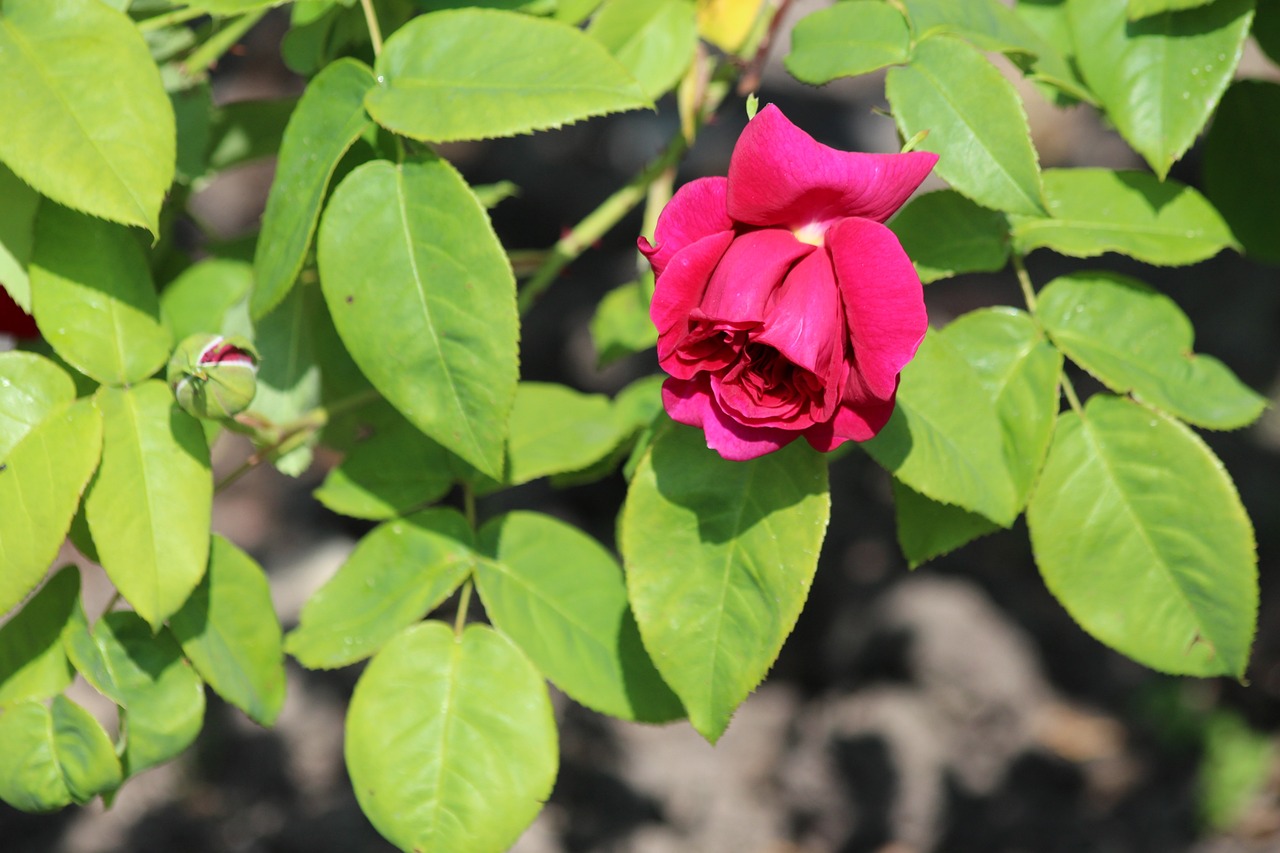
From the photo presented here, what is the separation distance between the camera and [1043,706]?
119 inches

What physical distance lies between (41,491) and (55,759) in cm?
25

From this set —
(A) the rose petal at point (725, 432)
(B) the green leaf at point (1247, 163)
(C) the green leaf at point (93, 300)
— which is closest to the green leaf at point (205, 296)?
(C) the green leaf at point (93, 300)

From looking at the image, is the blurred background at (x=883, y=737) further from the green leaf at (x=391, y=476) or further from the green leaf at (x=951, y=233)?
the green leaf at (x=951, y=233)

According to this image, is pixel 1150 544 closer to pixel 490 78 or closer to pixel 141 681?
pixel 490 78

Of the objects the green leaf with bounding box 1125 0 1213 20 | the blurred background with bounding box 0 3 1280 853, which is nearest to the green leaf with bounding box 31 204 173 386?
the green leaf with bounding box 1125 0 1213 20

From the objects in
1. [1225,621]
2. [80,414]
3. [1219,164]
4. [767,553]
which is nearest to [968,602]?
[1219,164]

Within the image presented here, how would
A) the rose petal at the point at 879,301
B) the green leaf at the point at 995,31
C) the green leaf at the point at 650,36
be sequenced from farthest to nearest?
1. the green leaf at the point at 650,36
2. the green leaf at the point at 995,31
3. the rose petal at the point at 879,301

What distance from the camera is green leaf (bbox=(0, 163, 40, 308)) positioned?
967 mm

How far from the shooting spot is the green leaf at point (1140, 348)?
0.98m

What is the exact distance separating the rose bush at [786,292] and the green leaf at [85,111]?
0.42 metres

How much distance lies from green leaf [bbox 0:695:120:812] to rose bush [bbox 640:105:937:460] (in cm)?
64

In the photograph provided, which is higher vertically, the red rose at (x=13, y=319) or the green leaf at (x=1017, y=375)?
the red rose at (x=13, y=319)

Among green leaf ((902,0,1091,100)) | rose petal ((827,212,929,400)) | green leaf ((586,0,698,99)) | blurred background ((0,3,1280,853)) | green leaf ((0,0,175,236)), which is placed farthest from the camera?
blurred background ((0,3,1280,853))

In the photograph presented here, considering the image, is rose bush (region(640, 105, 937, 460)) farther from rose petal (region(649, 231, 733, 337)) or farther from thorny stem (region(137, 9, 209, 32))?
thorny stem (region(137, 9, 209, 32))
